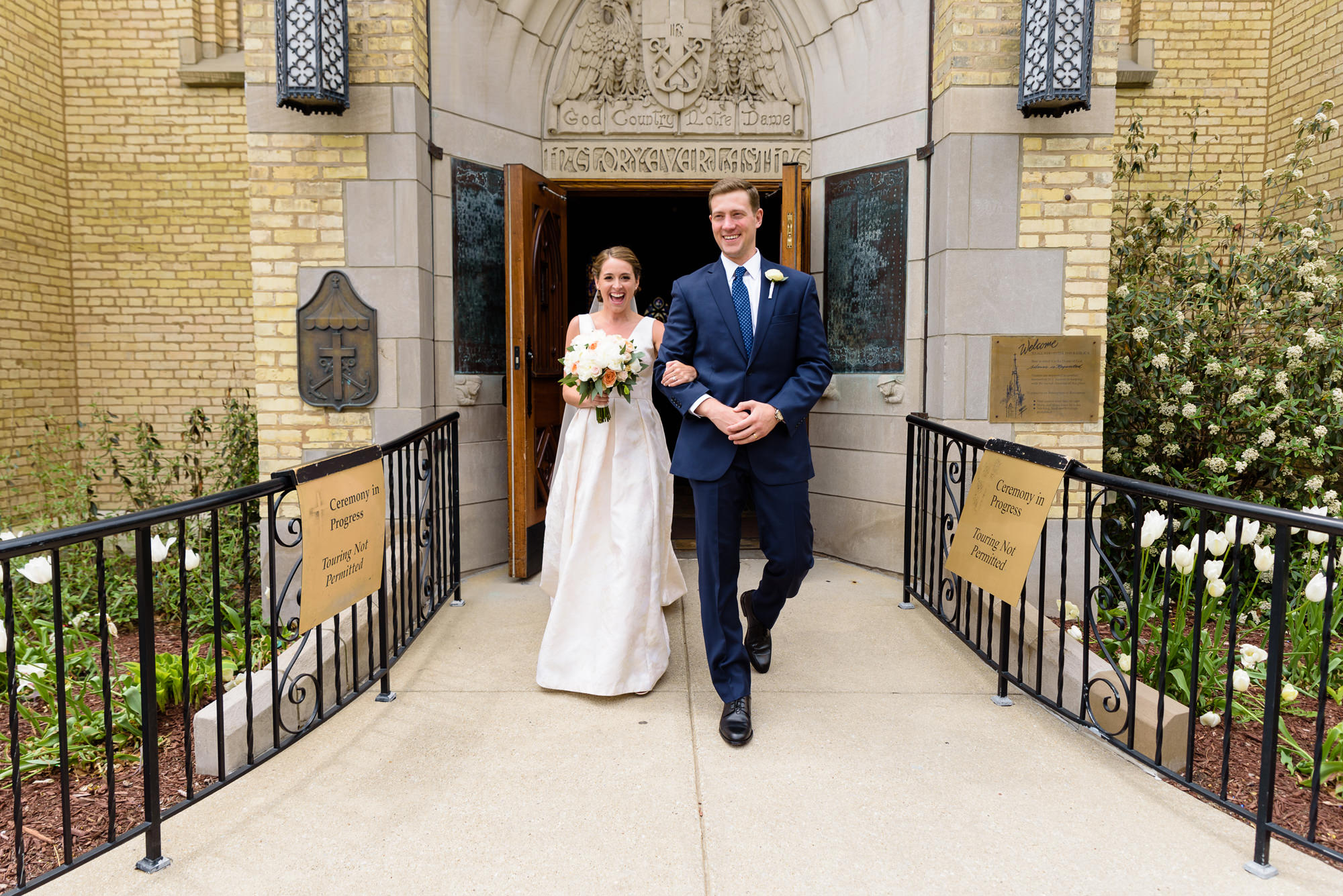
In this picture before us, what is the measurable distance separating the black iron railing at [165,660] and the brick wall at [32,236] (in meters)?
3.25

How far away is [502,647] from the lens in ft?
14.1

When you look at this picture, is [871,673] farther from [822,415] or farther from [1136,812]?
[822,415]

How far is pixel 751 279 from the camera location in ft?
10.8

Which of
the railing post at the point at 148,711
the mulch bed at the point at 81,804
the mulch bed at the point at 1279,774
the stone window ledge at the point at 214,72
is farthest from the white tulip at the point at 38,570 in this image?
the stone window ledge at the point at 214,72

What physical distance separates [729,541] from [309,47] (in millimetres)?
3898

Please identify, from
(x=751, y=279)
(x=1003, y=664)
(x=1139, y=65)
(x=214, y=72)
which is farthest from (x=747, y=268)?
(x=214, y=72)

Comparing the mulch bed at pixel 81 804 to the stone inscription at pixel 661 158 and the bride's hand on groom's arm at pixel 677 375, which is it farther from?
the stone inscription at pixel 661 158

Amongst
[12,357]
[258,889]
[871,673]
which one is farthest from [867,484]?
[12,357]

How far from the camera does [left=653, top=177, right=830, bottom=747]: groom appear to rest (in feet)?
10.6

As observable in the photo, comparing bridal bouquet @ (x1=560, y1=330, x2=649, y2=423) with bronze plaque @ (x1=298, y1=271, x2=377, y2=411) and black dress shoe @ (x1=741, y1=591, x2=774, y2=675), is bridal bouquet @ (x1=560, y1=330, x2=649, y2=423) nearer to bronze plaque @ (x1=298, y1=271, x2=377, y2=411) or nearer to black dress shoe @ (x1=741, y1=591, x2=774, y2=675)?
black dress shoe @ (x1=741, y1=591, x2=774, y2=675)

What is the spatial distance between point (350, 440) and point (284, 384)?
56 cm

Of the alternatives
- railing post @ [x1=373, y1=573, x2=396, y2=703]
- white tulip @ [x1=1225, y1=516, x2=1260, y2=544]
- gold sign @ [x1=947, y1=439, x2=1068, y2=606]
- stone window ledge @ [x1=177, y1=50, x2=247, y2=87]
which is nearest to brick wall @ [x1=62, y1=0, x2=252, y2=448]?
stone window ledge @ [x1=177, y1=50, x2=247, y2=87]

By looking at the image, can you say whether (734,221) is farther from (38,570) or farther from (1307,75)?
(1307,75)

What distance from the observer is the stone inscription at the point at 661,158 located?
6.20 m
